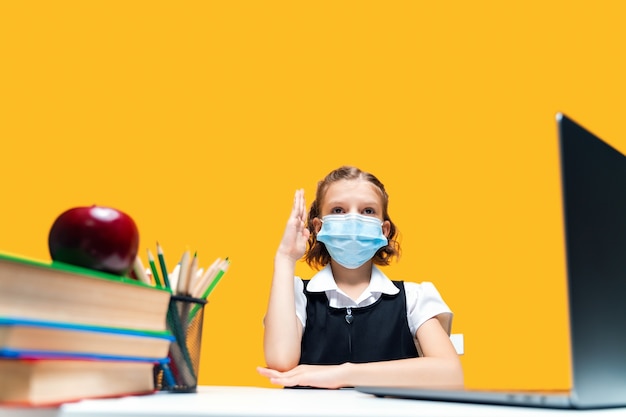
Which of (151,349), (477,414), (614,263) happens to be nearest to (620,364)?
(614,263)

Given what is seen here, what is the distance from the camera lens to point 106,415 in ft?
1.80

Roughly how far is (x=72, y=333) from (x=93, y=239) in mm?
116

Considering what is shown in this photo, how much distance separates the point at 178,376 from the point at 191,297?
0.36 feet

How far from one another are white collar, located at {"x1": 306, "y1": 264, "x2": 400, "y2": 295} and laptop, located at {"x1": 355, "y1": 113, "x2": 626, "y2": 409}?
1.08 meters

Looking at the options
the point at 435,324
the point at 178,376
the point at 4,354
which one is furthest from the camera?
the point at 435,324

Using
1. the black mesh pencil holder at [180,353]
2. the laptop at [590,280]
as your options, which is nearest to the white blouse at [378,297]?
the black mesh pencil holder at [180,353]

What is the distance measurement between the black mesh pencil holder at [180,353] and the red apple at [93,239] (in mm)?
124

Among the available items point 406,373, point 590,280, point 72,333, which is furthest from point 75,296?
point 406,373

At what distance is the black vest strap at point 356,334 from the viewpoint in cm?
174

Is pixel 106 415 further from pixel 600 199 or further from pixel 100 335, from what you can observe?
pixel 600 199

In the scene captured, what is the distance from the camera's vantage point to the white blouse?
172cm

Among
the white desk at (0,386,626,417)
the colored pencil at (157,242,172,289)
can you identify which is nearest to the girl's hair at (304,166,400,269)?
the colored pencil at (157,242,172,289)

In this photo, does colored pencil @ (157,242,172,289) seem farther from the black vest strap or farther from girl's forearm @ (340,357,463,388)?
the black vest strap

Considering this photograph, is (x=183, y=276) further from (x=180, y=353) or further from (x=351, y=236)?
(x=351, y=236)
